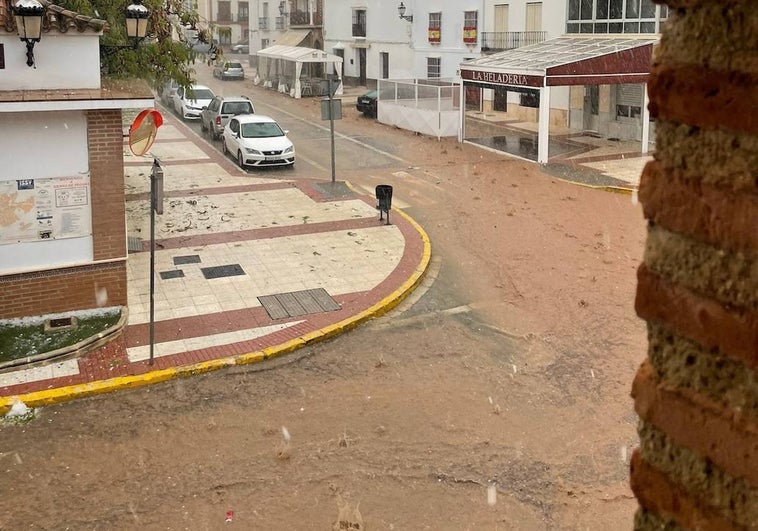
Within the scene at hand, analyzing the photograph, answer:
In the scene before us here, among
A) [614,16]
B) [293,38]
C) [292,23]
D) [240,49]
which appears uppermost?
[240,49]

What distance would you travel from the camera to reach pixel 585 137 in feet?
94.1

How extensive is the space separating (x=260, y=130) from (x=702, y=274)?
2343 cm

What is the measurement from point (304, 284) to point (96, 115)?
13.7 feet

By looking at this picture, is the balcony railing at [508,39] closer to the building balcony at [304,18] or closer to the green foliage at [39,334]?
the building balcony at [304,18]

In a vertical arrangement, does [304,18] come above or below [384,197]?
above

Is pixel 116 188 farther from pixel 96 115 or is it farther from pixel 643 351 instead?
pixel 643 351

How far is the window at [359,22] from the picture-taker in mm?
47734

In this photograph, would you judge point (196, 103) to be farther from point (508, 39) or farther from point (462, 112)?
point (508, 39)

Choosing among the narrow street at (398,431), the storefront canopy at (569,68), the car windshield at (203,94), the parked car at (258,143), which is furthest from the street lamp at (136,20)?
the car windshield at (203,94)

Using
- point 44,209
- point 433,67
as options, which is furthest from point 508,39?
point 44,209

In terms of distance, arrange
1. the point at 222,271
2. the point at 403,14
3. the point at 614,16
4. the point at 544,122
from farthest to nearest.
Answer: the point at 403,14 < the point at 614,16 < the point at 544,122 < the point at 222,271

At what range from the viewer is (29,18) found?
9883mm

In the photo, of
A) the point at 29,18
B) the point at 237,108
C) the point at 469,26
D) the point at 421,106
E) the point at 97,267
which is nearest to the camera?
the point at 29,18

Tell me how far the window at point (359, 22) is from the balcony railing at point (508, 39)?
13628 mm
